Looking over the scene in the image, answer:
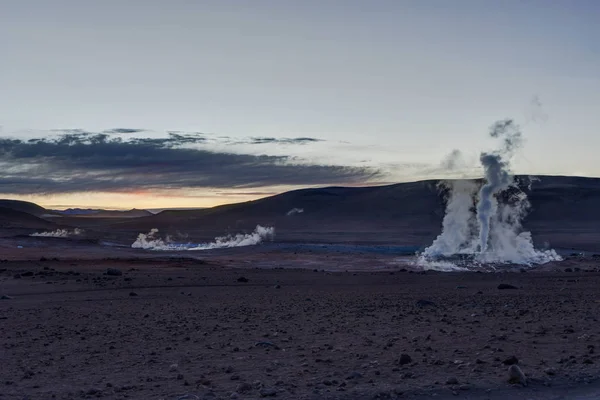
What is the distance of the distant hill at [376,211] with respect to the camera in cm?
11762

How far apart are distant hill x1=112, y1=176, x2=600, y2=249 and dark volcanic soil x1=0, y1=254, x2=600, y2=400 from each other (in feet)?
282

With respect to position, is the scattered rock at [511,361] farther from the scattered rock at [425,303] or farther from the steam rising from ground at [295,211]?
the steam rising from ground at [295,211]

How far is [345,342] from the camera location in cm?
1180

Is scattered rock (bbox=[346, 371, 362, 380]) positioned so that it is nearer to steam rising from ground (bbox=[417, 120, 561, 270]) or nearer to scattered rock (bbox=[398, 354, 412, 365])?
scattered rock (bbox=[398, 354, 412, 365])

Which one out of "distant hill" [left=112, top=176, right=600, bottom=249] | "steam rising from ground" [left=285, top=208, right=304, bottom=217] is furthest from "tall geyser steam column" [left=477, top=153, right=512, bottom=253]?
"steam rising from ground" [left=285, top=208, right=304, bottom=217]

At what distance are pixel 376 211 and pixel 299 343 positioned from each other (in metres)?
126

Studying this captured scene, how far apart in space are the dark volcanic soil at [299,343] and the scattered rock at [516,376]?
4.3 inches

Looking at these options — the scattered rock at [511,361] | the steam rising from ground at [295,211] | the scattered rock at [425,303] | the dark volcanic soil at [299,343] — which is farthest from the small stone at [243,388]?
the steam rising from ground at [295,211]

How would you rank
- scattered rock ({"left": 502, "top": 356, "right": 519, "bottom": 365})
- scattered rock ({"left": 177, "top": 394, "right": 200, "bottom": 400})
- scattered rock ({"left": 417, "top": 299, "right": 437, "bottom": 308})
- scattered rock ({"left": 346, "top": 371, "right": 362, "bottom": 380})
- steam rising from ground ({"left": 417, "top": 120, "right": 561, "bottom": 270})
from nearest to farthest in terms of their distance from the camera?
scattered rock ({"left": 177, "top": 394, "right": 200, "bottom": 400}), scattered rock ({"left": 346, "top": 371, "right": 362, "bottom": 380}), scattered rock ({"left": 502, "top": 356, "right": 519, "bottom": 365}), scattered rock ({"left": 417, "top": 299, "right": 437, "bottom": 308}), steam rising from ground ({"left": 417, "top": 120, "right": 561, "bottom": 270})

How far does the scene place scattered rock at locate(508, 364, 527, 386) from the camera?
8.97m

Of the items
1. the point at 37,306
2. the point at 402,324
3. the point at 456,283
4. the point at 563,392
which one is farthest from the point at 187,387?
the point at 456,283

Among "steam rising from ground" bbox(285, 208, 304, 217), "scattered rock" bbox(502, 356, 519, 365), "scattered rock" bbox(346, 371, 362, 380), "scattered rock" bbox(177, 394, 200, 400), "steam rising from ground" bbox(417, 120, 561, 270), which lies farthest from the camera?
"steam rising from ground" bbox(285, 208, 304, 217)

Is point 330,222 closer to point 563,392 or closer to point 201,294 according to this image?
point 201,294

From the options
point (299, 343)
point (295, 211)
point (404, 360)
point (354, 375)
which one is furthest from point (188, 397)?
point (295, 211)
